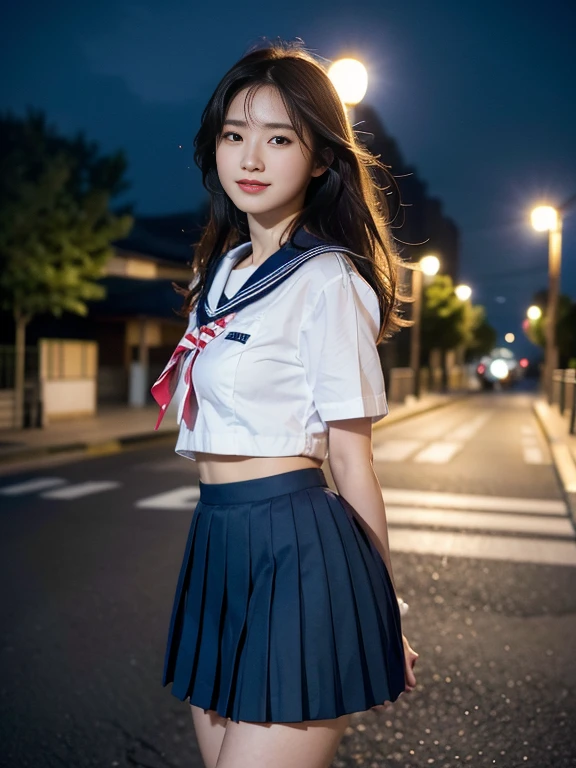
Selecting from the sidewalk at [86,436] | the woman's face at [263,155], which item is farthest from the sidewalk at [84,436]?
the woman's face at [263,155]

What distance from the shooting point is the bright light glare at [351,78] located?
10305 mm

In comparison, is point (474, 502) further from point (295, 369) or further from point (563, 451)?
point (295, 369)

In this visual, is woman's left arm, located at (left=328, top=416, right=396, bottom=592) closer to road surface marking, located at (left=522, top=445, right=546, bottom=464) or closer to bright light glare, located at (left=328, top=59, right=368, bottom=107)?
bright light glare, located at (left=328, top=59, right=368, bottom=107)

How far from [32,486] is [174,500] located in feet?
6.36

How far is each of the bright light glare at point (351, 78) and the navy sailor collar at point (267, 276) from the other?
883 centimetres

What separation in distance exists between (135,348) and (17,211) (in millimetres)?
12433

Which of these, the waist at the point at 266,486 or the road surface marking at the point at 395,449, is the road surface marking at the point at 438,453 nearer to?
the road surface marking at the point at 395,449

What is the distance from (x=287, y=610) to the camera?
1.77 metres

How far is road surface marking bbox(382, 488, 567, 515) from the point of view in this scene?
9.01 meters

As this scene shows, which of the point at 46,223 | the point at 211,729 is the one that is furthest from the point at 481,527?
the point at 46,223

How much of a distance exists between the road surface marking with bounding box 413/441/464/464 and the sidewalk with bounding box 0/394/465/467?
406 centimetres

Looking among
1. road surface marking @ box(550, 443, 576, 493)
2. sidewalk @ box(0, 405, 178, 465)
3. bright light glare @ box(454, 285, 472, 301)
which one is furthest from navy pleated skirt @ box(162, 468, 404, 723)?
bright light glare @ box(454, 285, 472, 301)

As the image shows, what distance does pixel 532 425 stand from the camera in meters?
22.2

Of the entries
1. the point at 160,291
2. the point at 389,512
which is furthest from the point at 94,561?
the point at 160,291
